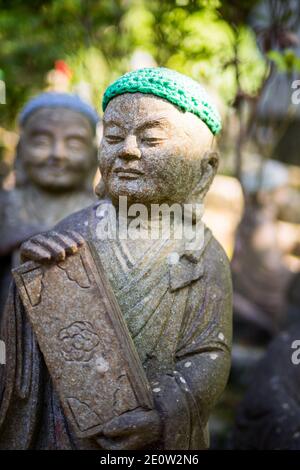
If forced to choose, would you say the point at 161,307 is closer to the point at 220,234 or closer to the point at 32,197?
the point at 32,197

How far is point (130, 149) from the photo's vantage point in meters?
2.54

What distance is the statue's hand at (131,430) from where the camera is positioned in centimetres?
233

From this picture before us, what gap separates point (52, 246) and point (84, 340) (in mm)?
361

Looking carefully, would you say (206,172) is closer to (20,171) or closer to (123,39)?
(20,171)

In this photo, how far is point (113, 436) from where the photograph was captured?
92.8 inches

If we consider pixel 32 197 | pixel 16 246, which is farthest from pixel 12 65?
pixel 16 246

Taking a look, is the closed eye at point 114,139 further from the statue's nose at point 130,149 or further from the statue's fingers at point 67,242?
the statue's fingers at point 67,242

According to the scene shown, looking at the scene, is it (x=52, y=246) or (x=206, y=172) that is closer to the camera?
(x=52, y=246)

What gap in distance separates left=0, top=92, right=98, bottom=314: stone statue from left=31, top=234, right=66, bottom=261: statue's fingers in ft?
6.53

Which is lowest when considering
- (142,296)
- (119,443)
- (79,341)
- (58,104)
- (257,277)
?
(257,277)

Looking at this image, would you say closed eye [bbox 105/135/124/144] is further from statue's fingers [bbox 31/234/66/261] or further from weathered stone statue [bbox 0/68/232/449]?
statue's fingers [bbox 31/234/66/261]

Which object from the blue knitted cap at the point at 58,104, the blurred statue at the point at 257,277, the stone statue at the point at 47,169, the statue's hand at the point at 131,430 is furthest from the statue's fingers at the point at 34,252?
the blurred statue at the point at 257,277

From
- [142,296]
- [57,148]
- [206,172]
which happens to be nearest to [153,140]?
[206,172]

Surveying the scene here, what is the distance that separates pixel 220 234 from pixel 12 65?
2.98 meters
